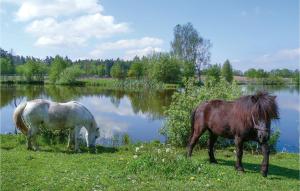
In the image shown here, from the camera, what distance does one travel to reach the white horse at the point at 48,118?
12.8 meters

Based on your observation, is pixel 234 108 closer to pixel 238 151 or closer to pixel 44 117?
pixel 238 151

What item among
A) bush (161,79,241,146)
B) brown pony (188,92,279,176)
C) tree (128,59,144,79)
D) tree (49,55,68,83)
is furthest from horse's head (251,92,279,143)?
tree (128,59,144,79)

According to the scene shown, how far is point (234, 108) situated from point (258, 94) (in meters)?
0.85

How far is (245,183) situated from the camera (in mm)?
8859

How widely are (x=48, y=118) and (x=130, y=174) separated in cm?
498

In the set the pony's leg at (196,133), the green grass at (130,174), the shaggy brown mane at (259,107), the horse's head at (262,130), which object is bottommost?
the green grass at (130,174)

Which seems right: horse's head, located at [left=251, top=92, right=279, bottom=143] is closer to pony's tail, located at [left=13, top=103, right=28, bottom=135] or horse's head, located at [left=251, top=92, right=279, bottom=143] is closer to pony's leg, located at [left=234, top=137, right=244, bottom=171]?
pony's leg, located at [left=234, top=137, right=244, bottom=171]

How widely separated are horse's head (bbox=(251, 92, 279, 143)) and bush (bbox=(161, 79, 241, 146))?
589 cm

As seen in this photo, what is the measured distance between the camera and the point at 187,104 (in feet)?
57.6

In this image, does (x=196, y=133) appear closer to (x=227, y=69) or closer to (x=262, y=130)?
(x=262, y=130)

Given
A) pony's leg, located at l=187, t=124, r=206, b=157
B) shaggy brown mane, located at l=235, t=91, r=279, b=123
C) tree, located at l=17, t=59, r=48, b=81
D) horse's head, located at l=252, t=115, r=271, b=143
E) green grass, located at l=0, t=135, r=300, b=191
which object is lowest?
green grass, located at l=0, t=135, r=300, b=191

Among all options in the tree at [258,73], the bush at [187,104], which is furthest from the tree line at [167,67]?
the bush at [187,104]

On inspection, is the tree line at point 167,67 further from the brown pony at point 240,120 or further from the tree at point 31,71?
the brown pony at point 240,120

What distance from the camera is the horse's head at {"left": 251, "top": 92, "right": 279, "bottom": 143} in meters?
10.0
